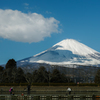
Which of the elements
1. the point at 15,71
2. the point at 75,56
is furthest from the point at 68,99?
the point at 75,56

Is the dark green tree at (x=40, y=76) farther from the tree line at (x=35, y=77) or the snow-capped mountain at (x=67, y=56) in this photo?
the snow-capped mountain at (x=67, y=56)

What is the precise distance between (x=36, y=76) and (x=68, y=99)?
34.8m

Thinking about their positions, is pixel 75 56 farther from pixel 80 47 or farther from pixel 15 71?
pixel 15 71

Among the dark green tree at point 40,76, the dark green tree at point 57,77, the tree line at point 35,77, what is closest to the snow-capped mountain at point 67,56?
the tree line at point 35,77

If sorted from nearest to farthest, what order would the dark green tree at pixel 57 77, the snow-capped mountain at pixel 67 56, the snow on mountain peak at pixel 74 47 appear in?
1. the dark green tree at pixel 57 77
2. the snow-capped mountain at pixel 67 56
3. the snow on mountain peak at pixel 74 47

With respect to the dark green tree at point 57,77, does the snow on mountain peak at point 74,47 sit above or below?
above

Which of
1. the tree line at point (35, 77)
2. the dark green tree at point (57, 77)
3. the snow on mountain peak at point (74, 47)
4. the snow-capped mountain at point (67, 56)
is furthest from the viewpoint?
the snow on mountain peak at point (74, 47)

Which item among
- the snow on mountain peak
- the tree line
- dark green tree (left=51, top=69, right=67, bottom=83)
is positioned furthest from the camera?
the snow on mountain peak

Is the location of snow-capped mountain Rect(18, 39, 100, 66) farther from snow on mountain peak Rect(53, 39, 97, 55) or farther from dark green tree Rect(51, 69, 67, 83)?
dark green tree Rect(51, 69, 67, 83)

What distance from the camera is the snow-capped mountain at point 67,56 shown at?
130 meters

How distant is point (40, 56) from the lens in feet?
461

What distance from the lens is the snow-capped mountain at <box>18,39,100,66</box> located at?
130000mm

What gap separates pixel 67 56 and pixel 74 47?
20.2 metres

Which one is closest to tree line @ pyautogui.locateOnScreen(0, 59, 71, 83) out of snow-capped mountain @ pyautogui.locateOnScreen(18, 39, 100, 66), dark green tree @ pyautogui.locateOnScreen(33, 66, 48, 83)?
dark green tree @ pyautogui.locateOnScreen(33, 66, 48, 83)
